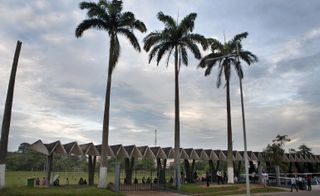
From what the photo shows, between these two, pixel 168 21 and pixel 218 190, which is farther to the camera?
pixel 168 21

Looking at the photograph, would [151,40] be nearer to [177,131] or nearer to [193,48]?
[193,48]

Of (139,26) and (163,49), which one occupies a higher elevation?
(139,26)

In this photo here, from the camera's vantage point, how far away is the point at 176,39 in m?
36.6

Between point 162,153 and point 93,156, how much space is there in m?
8.63

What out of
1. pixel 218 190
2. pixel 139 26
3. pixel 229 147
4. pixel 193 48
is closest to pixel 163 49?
pixel 193 48

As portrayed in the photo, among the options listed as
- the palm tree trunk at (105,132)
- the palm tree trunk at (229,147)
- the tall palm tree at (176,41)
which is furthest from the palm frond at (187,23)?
the palm tree trunk at (229,147)

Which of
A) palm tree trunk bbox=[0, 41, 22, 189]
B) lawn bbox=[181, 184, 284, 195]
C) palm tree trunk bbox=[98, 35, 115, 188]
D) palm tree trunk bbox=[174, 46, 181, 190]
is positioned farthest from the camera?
palm tree trunk bbox=[174, 46, 181, 190]

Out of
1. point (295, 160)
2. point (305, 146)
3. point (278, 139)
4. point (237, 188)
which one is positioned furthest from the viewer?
point (305, 146)

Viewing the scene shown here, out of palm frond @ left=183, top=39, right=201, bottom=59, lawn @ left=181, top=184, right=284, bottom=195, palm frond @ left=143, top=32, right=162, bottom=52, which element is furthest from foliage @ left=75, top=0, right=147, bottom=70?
lawn @ left=181, top=184, right=284, bottom=195

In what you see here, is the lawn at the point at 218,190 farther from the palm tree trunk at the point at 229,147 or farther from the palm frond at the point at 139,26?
the palm frond at the point at 139,26

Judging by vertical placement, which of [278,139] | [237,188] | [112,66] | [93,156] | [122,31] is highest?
[122,31]

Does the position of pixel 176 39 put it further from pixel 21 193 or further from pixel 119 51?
pixel 21 193

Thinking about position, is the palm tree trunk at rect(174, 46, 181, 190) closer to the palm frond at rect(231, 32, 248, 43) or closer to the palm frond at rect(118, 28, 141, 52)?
the palm frond at rect(118, 28, 141, 52)

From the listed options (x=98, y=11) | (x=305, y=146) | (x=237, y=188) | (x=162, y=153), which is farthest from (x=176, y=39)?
(x=305, y=146)
